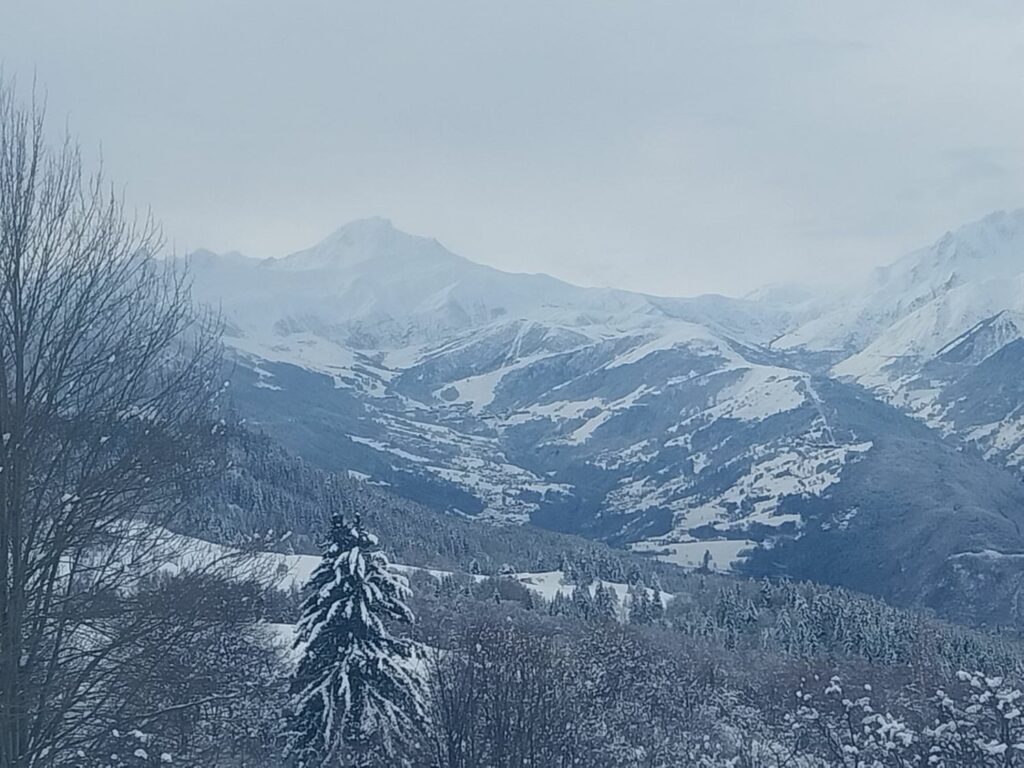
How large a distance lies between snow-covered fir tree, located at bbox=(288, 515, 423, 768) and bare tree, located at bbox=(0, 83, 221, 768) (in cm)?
1803

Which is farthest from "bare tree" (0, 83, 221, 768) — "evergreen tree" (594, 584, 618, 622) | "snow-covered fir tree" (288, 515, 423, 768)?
"evergreen tree" (594, 584, 618, 622)

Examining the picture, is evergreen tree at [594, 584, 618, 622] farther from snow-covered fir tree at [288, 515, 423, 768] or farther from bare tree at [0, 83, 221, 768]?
Answer: bare tree at [0, 83, 221, 768]

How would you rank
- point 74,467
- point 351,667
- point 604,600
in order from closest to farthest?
point 74,467
point 351,667
point 604,600

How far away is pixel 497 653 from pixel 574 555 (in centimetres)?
17541

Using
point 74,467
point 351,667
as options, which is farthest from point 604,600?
point 74,467

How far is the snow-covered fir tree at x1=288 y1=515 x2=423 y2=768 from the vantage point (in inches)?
1096

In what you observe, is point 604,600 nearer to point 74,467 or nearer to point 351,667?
point 351,667

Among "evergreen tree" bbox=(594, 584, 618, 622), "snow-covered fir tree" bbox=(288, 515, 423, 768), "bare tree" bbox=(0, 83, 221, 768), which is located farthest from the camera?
"evergreen tree" bbox=(594, 584, 618, 622)

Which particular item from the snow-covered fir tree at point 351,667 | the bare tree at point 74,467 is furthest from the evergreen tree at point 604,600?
the bare tree at point 74,467

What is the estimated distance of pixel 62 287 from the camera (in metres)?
10.4

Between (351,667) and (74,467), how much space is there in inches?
761

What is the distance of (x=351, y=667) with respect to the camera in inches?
1121

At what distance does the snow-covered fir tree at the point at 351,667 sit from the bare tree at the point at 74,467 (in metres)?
18.0

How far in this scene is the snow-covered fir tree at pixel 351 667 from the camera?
1096 inches
